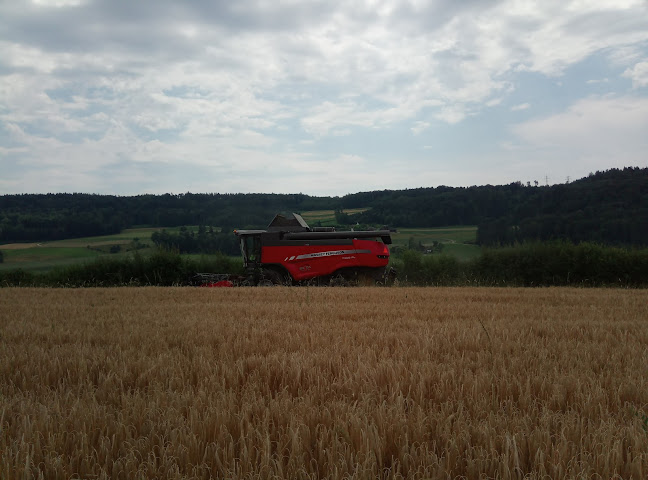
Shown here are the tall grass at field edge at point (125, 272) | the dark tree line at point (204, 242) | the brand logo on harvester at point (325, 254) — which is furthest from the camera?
the dark tree line at point (204, 242)

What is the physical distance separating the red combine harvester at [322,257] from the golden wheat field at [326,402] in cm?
1120

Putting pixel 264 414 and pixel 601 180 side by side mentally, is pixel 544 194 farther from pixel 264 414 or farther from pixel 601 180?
pixel 264 414

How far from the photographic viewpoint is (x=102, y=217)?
209 ft

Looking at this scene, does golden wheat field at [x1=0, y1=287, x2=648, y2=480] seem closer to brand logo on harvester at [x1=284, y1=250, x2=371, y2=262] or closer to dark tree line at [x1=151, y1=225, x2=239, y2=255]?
brand logo on harvester at [x1=284, y1=250, x2=371, y2=262]

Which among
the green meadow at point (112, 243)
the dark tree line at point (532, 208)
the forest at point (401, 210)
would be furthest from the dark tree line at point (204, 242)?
the dark tree line at point (532, 208)

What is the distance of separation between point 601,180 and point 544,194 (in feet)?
22.0

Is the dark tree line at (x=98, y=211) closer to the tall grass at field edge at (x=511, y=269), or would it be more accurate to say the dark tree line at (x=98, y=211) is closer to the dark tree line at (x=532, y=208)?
the dark tree line at (x=532, y=208)

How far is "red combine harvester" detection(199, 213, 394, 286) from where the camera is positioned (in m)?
17.2

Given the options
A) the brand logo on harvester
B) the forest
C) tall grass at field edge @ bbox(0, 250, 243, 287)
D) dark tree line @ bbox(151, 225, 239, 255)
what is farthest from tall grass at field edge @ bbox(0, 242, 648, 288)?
the forest

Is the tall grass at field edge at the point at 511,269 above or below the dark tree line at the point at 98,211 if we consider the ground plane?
below

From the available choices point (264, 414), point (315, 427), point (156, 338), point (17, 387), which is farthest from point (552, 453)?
point (156, 338)

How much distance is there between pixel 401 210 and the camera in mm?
60781

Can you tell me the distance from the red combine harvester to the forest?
17.9 meters

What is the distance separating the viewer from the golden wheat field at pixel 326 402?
2129 mm
